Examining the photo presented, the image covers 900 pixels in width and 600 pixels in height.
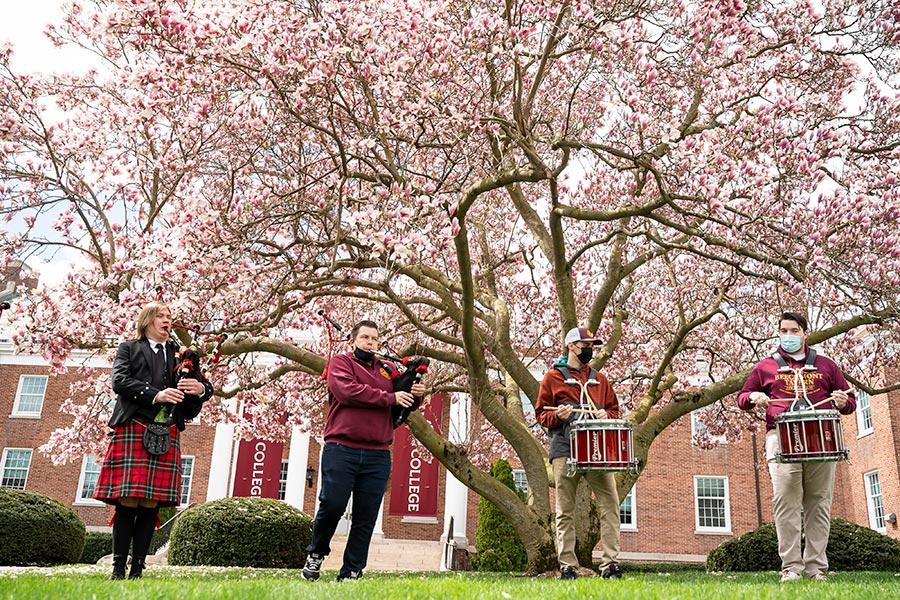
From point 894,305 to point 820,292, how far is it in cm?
118

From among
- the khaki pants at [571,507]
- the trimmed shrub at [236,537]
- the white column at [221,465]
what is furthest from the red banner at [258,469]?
the khaki pants at [571,507]

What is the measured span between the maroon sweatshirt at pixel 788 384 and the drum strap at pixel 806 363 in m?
0.02

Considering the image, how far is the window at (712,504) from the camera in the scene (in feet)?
84.7

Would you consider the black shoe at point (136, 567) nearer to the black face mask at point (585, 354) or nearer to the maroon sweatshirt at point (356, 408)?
the maroon sweatshirt at point (356, 408)

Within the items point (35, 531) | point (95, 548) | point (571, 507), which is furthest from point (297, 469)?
point (571, 507)

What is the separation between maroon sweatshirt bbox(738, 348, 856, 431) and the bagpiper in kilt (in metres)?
4.21

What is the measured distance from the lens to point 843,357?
13047mm

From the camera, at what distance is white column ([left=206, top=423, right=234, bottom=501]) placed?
84.3ft

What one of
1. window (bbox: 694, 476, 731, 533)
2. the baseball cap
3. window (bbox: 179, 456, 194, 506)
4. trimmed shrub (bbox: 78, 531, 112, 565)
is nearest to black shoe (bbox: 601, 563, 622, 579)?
the baseball cap

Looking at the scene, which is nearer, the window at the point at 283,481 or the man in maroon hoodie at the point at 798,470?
the man in maroon hoodie at the point at 798,470

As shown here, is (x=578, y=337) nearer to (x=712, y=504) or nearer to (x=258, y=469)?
(x=258, y=469)

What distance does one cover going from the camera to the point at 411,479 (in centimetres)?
Result: 2514

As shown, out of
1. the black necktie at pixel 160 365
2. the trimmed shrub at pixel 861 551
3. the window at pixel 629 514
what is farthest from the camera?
the window at pixel 629 514

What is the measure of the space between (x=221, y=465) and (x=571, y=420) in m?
22.1
